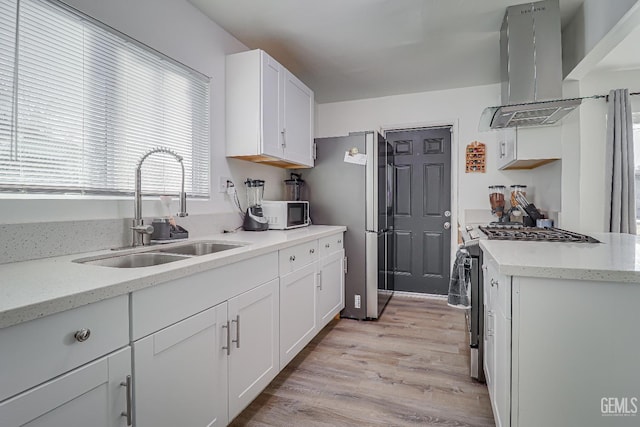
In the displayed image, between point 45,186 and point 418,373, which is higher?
point 45,186

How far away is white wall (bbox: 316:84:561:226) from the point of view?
11.4 feet

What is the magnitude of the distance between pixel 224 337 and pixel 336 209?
6.33ft

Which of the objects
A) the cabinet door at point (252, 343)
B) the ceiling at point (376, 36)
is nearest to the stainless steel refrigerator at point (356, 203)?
the ceiling at point (376, 36)

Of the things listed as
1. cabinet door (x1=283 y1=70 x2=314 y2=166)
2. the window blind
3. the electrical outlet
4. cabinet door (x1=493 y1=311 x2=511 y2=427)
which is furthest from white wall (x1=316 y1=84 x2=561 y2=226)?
the window blind

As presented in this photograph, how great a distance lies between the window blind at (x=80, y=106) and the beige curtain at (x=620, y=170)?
292 cm

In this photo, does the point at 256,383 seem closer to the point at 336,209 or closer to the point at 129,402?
the point at 129,402

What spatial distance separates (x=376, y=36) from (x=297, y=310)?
208 cm

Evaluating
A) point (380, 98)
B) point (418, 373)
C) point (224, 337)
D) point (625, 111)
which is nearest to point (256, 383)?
point (224, 337)

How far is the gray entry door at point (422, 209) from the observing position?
3803 millimetres

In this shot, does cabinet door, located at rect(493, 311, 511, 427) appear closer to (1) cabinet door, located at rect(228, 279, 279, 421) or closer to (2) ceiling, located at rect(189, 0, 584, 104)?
(1) cabinet door, located at rect(228, 279, 279, 421)

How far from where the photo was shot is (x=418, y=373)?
6.99ft

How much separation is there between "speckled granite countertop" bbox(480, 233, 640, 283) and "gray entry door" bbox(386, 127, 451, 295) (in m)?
2.21

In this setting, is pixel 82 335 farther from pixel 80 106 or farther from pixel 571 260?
pixel 571 260

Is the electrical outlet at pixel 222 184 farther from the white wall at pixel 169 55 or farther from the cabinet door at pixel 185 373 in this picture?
the cabinet door at pixel 185 373
